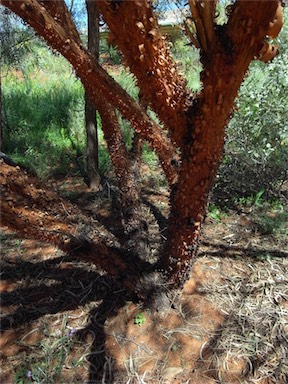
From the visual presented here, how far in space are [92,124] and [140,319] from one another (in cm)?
226

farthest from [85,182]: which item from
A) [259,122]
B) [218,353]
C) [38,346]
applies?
[218,353]

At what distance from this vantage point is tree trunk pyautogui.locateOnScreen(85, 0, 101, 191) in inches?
122

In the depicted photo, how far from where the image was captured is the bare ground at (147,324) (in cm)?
169

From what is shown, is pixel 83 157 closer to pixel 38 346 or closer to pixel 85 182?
pixel 85 182

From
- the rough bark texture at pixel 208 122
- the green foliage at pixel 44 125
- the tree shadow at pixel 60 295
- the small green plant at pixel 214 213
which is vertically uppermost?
the rough bark texture at pixel 208 122

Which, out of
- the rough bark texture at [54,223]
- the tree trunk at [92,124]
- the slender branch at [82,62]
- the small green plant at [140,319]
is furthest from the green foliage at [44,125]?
the slender branch at [82,62]

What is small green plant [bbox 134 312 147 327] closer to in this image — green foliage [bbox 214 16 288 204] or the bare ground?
the bare ground

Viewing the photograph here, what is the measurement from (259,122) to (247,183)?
2.11 feet

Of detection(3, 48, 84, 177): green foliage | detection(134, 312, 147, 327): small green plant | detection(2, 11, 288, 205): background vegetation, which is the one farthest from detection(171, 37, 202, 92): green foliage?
detection(134, 312, 147, 327): small green plant

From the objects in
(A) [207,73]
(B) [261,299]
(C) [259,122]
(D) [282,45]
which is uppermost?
(D) [282,45]

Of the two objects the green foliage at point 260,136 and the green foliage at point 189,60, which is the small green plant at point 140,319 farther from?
the green foliage at point 189,60

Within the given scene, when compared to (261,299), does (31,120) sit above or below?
above

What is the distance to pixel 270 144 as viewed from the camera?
3.05 m

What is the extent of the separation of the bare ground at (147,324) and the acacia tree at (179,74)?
1.22 ft
